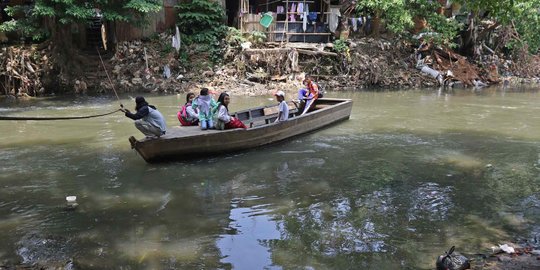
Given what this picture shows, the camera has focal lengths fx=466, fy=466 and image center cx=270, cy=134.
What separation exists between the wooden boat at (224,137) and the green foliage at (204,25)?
10.0 metres

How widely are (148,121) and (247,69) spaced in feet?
43.0

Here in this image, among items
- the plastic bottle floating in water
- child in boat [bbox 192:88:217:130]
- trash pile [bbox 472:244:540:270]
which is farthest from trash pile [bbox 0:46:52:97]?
trash pile [bbox 472:244:540:270]

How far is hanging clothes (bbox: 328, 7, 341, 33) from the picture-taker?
2316 centimetres

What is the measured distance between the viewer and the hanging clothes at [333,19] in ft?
76.0

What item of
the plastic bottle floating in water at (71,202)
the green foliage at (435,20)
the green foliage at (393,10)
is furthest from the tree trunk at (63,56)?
the green foliage at (435,20)

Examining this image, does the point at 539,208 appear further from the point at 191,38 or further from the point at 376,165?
the point at 191,38

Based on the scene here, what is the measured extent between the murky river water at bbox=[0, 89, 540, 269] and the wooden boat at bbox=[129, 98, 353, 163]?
0.24 metres

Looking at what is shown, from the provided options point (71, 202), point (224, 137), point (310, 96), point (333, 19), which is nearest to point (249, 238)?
point (71, 202)

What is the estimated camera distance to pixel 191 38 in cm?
2206

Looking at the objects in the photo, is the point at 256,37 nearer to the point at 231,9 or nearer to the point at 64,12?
the point at 231,9

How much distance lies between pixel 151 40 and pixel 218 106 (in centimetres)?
1351

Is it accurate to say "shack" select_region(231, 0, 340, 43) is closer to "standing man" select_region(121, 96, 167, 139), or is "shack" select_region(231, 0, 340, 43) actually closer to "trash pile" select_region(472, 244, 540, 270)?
"standing man" select_region(121, 96, 167, 139)

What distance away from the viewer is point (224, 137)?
31.8 ft

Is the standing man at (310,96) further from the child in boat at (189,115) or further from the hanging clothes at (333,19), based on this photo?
the hanging clothes at (333,19)
